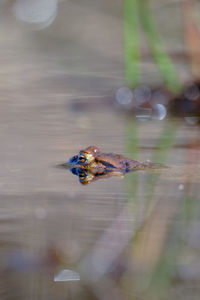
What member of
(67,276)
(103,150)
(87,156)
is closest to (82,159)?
(87,156)

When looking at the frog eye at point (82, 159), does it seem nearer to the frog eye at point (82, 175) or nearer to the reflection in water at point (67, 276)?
the frog eye at point (82, 175)

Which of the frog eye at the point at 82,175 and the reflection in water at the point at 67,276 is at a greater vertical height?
the frog eye at the point at 82,175

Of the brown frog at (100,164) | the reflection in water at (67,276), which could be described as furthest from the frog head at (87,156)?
the reflection in water at (67,276)

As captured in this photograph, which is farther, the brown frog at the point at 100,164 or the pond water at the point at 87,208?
the brown frog at the point at 100,164

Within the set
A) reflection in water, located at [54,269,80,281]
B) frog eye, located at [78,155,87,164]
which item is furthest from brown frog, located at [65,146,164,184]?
reflection in water, located at [54,269,80,281]

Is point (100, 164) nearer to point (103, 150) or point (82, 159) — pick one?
point (82, 159)

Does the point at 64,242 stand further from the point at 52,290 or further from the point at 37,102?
the point at 37,102

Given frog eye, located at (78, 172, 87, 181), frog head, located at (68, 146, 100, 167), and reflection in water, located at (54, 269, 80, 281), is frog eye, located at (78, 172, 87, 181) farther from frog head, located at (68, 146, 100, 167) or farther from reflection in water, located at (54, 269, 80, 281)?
reflection in water, located at (54, 269, 80, 281)
